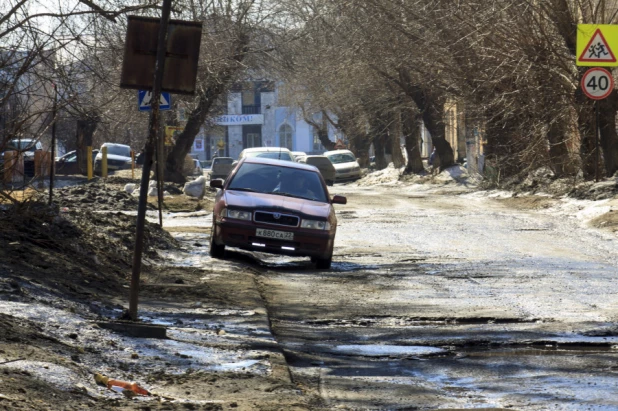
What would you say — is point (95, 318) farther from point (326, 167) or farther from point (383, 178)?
point (383, 178)

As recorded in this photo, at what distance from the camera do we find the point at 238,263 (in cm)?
1418

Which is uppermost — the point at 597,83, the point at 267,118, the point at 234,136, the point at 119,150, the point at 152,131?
the point at 267,118

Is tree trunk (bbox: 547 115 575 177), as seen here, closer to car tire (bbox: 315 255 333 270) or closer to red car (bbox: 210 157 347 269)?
red car (bbox: 210 157 347 269)

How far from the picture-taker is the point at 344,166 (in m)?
55.8

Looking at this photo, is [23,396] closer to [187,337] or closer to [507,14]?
[187,337]

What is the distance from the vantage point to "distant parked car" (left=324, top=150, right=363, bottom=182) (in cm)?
5553

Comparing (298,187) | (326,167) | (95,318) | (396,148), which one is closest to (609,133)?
(298,187)

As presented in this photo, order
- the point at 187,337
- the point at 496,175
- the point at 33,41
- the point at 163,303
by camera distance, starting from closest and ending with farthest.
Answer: the point at 187,337, the point at 163,303, the point at 33,41, the point at 496,175

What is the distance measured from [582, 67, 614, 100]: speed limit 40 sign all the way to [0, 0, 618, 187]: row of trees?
2292 millimetres

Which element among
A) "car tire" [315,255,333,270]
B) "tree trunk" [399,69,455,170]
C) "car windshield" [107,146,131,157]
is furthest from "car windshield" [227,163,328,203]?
"car windshield" [107,146,131,157]

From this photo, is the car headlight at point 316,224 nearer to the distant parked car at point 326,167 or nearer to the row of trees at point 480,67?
the row of trees at point 480,67

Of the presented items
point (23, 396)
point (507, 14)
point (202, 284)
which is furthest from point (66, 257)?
point (507, 14)

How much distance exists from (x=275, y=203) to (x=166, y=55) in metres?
6.12

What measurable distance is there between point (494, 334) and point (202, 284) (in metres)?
4.16
